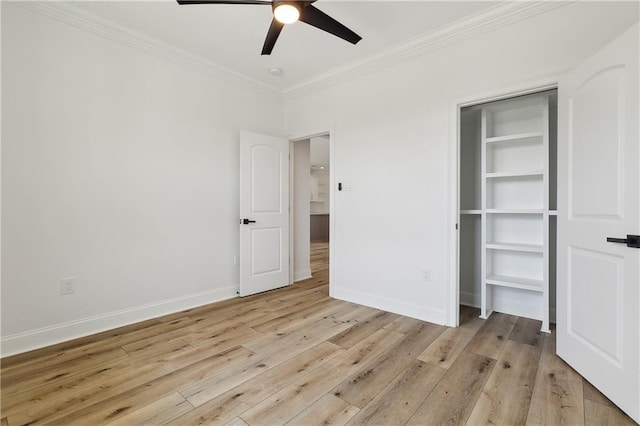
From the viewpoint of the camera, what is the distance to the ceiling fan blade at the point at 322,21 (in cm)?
188

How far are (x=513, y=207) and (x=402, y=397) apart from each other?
2.39 metres

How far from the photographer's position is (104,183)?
265 cm

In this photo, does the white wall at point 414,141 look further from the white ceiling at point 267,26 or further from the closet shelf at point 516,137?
the closet shelf at point 516,137

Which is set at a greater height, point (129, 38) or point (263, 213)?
point (129, 38)

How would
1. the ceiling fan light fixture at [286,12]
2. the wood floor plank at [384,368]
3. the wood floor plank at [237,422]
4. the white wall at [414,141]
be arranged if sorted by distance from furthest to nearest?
the white wall at [414,141] → the ceiling fan light fixture at [286,12] → the wood floor plank at [384,368] → the wood floor plank at [237,422]

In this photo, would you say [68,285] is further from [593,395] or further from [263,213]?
[593,395]

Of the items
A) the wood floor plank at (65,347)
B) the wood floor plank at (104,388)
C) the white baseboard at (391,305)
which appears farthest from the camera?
the white baseboard at (391,305)

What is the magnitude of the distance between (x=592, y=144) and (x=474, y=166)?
161 centimetres

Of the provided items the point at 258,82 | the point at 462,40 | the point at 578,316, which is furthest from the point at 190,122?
the point at 578,316

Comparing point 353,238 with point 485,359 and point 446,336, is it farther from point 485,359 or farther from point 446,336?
point 485,359

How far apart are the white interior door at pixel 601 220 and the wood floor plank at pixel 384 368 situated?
0.96 m

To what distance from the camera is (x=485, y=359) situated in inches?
83.5

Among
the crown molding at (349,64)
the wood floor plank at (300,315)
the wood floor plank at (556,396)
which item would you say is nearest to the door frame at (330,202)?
the wood floor plank at (300,315)

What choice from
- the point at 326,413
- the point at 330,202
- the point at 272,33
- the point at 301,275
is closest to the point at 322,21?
the point at 272,33
